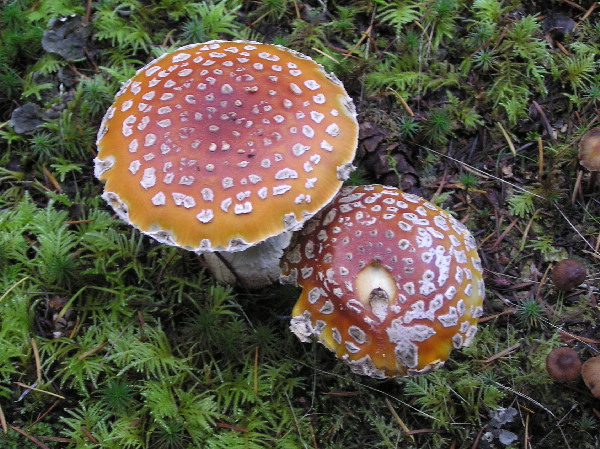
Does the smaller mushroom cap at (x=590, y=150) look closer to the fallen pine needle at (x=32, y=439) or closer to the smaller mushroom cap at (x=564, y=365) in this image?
the smaller mushroom cap at (x=564, y=365)

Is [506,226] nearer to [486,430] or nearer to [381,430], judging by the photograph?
[486,430]

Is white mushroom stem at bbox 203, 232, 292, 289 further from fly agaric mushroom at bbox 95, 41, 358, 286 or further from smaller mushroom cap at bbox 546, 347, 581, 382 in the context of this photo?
smaller mushroom cap at bbox 546, 347, 581, 382

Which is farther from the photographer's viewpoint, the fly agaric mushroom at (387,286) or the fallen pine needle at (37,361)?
the fallen pine needle at (37,361)

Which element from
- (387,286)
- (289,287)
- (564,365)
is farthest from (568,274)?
(289,287)

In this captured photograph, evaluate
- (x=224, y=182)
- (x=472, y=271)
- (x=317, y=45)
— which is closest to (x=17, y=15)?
(x=317, y=45)

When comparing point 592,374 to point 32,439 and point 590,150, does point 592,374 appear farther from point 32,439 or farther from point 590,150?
point 32,439

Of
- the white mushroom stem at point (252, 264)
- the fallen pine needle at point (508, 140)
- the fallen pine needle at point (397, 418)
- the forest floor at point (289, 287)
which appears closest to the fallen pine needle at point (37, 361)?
the forest floor at point (289, 287)
